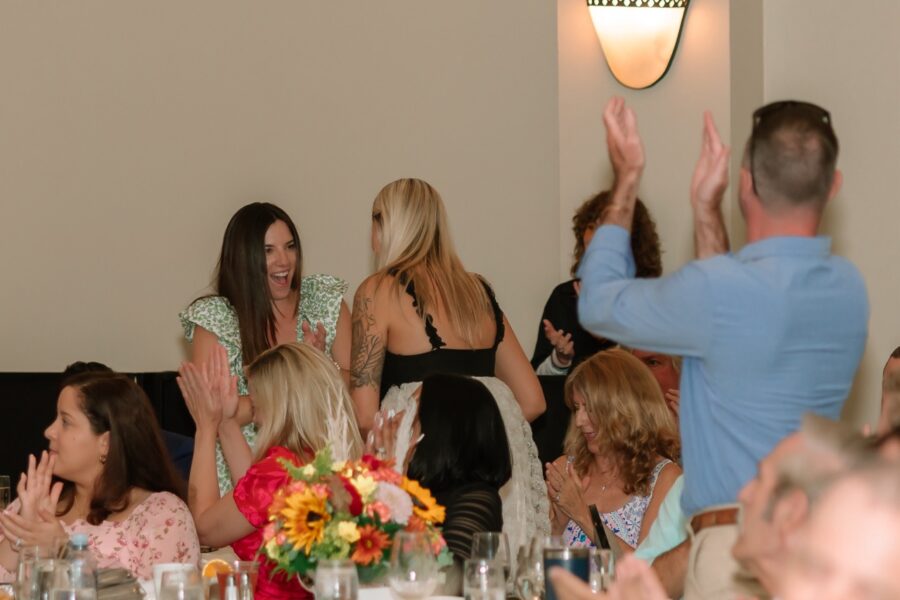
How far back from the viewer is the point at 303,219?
6113 mm

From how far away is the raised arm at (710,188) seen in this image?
274 cm

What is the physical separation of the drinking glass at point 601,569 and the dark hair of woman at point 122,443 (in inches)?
65.6

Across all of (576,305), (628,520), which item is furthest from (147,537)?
(576,305)

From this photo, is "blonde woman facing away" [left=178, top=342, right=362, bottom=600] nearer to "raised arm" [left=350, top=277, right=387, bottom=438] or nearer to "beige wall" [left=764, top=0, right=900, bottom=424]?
"raised arm" [left=350, top=277, right=387, bottom=438]

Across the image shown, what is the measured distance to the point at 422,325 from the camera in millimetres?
4449

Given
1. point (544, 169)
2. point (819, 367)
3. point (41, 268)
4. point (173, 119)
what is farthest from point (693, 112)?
point (819, 367)

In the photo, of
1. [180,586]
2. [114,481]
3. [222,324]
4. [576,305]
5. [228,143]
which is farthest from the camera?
[228,143]

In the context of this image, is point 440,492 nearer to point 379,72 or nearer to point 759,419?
point 759,419

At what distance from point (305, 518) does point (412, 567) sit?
236 mm

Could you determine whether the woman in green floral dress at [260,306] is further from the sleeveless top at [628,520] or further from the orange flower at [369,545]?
the orange flower at [369,545]

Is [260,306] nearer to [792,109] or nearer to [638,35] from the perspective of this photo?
[638,35]

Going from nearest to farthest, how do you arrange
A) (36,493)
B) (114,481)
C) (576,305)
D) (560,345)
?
(36,493)
(114,481)
(560,345)
(576,305)

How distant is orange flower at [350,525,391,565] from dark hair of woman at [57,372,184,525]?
1.31 meters

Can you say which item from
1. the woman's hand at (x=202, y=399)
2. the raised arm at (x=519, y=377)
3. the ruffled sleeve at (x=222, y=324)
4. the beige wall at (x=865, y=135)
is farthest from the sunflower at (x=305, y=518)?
the beige wall at (x=865, y=135)
